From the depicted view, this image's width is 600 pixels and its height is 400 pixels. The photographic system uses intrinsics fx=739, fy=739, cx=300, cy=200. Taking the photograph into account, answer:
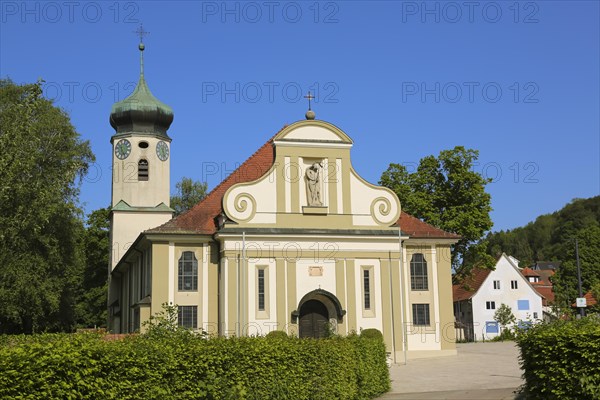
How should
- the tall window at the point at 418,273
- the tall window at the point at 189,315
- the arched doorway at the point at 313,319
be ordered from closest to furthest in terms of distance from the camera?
the tall window at the point at 189,315, the arched doorway at the point at 313,319, the tall window at the point at 418,273

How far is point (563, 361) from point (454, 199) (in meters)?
35.0

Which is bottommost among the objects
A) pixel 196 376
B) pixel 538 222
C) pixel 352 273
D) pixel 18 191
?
pixel 196 376

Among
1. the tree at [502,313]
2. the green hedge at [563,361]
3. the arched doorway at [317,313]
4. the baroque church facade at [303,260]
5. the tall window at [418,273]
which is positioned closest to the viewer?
the green hedge at [563,361]

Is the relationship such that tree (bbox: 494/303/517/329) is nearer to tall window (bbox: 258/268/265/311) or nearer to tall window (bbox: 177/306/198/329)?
tall window (bbox: 258/268/265/311)

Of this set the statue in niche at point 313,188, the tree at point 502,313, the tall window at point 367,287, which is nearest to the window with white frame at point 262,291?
the statue in niche at point 313,188

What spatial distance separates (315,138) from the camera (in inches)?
1318

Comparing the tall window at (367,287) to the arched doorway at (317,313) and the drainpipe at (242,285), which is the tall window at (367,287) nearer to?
the arched doorway at (317,313)

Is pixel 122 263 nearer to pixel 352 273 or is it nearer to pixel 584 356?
pixel 352 273

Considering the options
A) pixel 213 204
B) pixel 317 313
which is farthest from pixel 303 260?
pixel 213 204

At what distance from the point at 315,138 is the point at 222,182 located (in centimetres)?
647

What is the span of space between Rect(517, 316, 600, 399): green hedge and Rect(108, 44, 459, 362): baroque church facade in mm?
18562

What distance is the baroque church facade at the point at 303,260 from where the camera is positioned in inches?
1259

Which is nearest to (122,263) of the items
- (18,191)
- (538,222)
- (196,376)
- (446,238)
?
(18,191)

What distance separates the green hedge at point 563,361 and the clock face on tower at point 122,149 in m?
34.6
